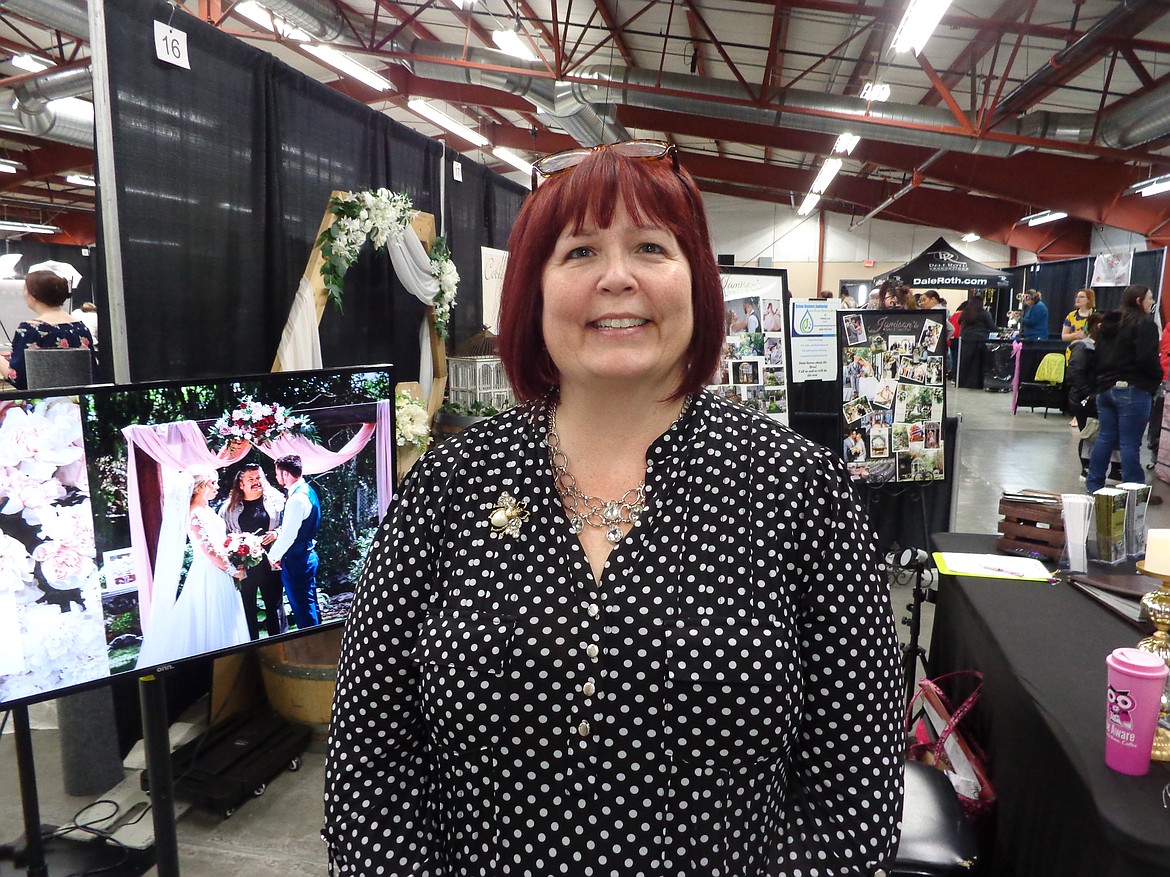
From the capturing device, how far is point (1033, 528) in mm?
2312

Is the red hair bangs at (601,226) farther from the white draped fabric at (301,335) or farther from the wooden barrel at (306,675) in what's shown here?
the white draped fabric at (301,335)

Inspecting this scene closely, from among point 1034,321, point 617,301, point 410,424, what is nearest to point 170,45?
point 410,424

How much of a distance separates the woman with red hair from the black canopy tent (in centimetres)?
991

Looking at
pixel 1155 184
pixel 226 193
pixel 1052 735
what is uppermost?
pixel 1155 184

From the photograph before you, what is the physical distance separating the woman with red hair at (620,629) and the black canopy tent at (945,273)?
32.5ft

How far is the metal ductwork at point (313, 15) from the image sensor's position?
643 centimetres

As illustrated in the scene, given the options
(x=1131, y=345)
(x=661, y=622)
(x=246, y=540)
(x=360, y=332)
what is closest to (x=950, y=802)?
(x=661, y=622)

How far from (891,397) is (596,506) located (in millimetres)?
3536

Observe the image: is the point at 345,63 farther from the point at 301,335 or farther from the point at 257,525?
the point at 257,525

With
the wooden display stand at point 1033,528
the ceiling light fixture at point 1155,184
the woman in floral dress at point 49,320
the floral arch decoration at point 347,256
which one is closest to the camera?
the wooden display stand at point 1033,528

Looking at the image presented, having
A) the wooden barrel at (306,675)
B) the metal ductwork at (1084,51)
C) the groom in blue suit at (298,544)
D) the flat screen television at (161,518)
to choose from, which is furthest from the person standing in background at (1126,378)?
the groom in blue suit at (298,544)

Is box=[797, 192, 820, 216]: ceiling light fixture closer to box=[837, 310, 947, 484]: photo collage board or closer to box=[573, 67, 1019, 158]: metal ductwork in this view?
box=[573, 67, 1019, 158]: metal ductwork

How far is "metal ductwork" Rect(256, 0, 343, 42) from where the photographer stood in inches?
253

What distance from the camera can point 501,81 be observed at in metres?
8.39
